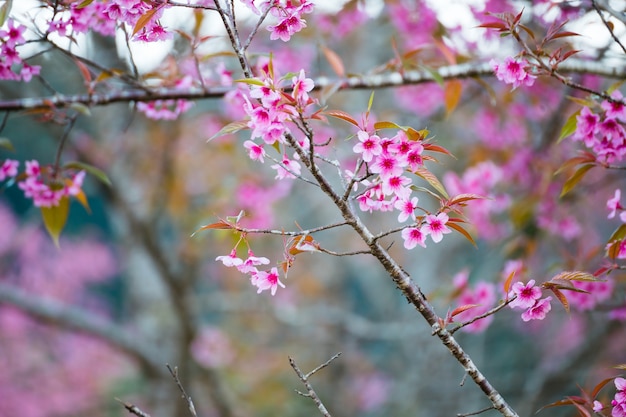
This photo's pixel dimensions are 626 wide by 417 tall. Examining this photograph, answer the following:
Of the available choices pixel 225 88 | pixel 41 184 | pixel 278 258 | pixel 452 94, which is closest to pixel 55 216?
pixel 41 184

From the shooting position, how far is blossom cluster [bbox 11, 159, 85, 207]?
135 centimetres

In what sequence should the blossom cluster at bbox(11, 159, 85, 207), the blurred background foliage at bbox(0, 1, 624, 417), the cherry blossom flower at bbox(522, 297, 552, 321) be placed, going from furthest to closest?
the blurred background foliage at bbox(0, 1, 624, 417)
the blossom cluster at bbox(11, 159, 85, 207)
the cherry blossom flower at bbox(522, 297, 552, 321)

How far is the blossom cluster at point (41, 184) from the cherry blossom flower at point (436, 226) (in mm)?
941

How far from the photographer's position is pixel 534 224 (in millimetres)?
2094

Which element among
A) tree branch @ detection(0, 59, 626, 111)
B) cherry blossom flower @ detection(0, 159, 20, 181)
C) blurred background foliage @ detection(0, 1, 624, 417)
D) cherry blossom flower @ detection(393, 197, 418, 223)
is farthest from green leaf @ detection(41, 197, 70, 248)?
cherry blossom flower @ detection(393, 197, 418, 223)

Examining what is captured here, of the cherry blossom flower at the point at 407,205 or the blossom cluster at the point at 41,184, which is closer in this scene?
the cherry blossom flower at the point at 407,205

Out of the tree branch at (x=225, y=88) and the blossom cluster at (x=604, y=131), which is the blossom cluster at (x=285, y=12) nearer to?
the tree branch at (x=225, y=88)

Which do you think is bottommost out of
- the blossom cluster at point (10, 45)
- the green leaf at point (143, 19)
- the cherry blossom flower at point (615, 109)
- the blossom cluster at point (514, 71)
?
the cherry blossom flower at point (615, 109)

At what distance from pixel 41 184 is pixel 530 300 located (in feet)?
3.82

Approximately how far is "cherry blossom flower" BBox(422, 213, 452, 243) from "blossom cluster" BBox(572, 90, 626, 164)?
478 mm

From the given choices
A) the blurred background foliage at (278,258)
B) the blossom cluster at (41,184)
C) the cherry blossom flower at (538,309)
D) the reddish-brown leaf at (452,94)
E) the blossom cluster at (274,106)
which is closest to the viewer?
the blossom cluster at (274,106)

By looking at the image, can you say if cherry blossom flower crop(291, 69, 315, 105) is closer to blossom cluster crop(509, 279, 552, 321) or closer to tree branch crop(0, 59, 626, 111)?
blossom cluster crop(509, 279, 552, 321)

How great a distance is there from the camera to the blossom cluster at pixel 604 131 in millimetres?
1151

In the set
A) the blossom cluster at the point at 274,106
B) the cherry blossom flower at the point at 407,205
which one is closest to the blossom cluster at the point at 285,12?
the blossom cluster at the point at 274,106
